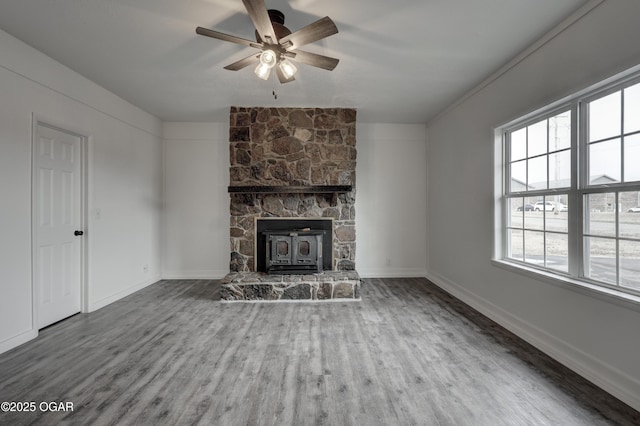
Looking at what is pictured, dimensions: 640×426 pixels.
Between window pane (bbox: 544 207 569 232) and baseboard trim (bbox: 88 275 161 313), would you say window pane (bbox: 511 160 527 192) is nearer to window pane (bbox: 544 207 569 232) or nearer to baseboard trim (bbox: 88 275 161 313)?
window pane (bbox: 544 207 569 232)

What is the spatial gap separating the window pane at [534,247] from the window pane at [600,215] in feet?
1.57

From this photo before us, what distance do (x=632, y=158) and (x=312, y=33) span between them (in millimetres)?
2303

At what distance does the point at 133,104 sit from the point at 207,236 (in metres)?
2.26

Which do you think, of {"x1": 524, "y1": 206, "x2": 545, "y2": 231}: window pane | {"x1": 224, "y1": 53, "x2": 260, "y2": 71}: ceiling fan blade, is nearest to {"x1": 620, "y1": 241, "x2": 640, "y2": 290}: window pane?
{"x1": 524, "y1": 206, "x2": 545, "y2": 231}: window pane

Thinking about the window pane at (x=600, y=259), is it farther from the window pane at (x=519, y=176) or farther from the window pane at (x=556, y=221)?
the window pane at (x=519, y=176)

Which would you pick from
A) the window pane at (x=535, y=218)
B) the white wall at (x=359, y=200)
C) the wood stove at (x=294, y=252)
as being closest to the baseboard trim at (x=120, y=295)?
the white wall at (x=359, y=200)

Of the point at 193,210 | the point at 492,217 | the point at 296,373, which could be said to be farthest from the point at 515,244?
the point at 193,210

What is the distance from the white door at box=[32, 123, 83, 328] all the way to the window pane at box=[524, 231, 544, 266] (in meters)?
4.80

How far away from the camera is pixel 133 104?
4.02 m

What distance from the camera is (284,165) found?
164 inches

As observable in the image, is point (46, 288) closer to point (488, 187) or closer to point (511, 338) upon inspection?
point (511, 338)

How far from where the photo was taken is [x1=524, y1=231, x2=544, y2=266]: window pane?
259 centimetres

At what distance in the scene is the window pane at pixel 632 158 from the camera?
1792 mm

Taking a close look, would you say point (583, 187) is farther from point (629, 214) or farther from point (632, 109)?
point (632, 109)
